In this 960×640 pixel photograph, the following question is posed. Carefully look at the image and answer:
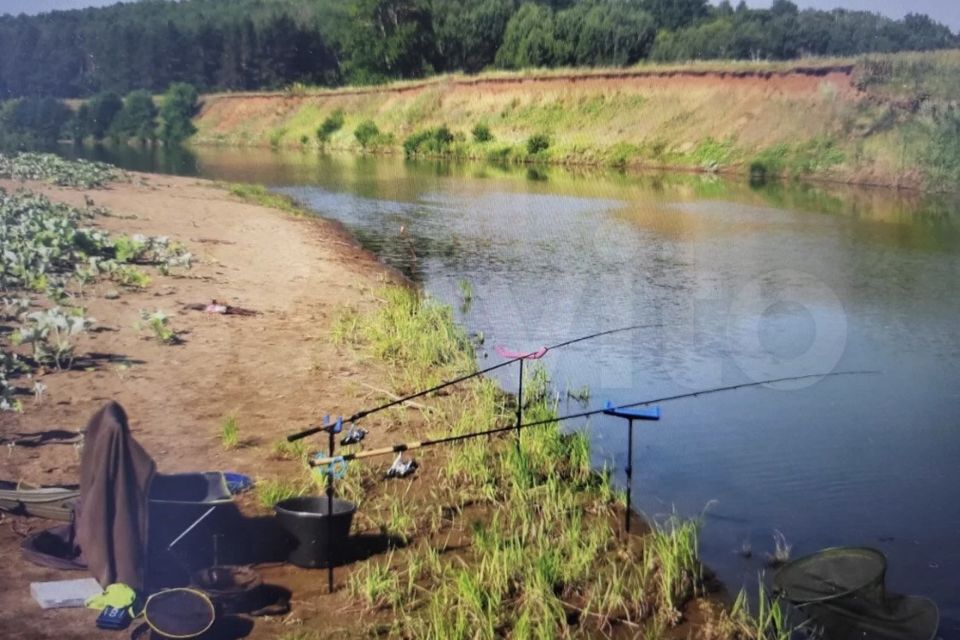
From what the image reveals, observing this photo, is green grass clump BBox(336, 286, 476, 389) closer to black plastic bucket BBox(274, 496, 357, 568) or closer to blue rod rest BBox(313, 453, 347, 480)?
blue rod rest BBox(313, 453, 347, 480)

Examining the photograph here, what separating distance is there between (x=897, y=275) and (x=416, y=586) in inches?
526

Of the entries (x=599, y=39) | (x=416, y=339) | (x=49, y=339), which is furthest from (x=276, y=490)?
(x=599, y=39)

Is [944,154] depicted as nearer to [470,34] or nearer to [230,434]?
[230,434]

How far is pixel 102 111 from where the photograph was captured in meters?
79.1

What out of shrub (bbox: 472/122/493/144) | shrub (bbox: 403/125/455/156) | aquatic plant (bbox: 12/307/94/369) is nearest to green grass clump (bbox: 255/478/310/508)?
aquatic plant (bbox: 12/307/94/369)

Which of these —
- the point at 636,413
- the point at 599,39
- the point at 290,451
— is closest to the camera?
the point at 636,413

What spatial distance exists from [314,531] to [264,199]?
808 inches

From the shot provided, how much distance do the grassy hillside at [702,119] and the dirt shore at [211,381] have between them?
27.4 m

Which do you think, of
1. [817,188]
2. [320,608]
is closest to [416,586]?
[320,608]

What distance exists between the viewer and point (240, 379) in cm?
892

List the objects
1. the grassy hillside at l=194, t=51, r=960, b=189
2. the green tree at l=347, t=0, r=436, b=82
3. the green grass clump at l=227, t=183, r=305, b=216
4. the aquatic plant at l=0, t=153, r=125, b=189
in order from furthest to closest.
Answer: the green tree at l=347, t=0, r=436, b=82 < the grassy hillside at l=194, t=51, r=960, b=189 < the aquatic plant at l=0, t=153, r=125, b=189 < the green grass clump at l=227, t=183, r=305, b=216

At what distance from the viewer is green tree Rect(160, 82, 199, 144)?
7950cm

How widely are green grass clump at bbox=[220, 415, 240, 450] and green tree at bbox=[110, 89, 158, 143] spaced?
252ft

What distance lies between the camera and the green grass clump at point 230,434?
7.25 meters
